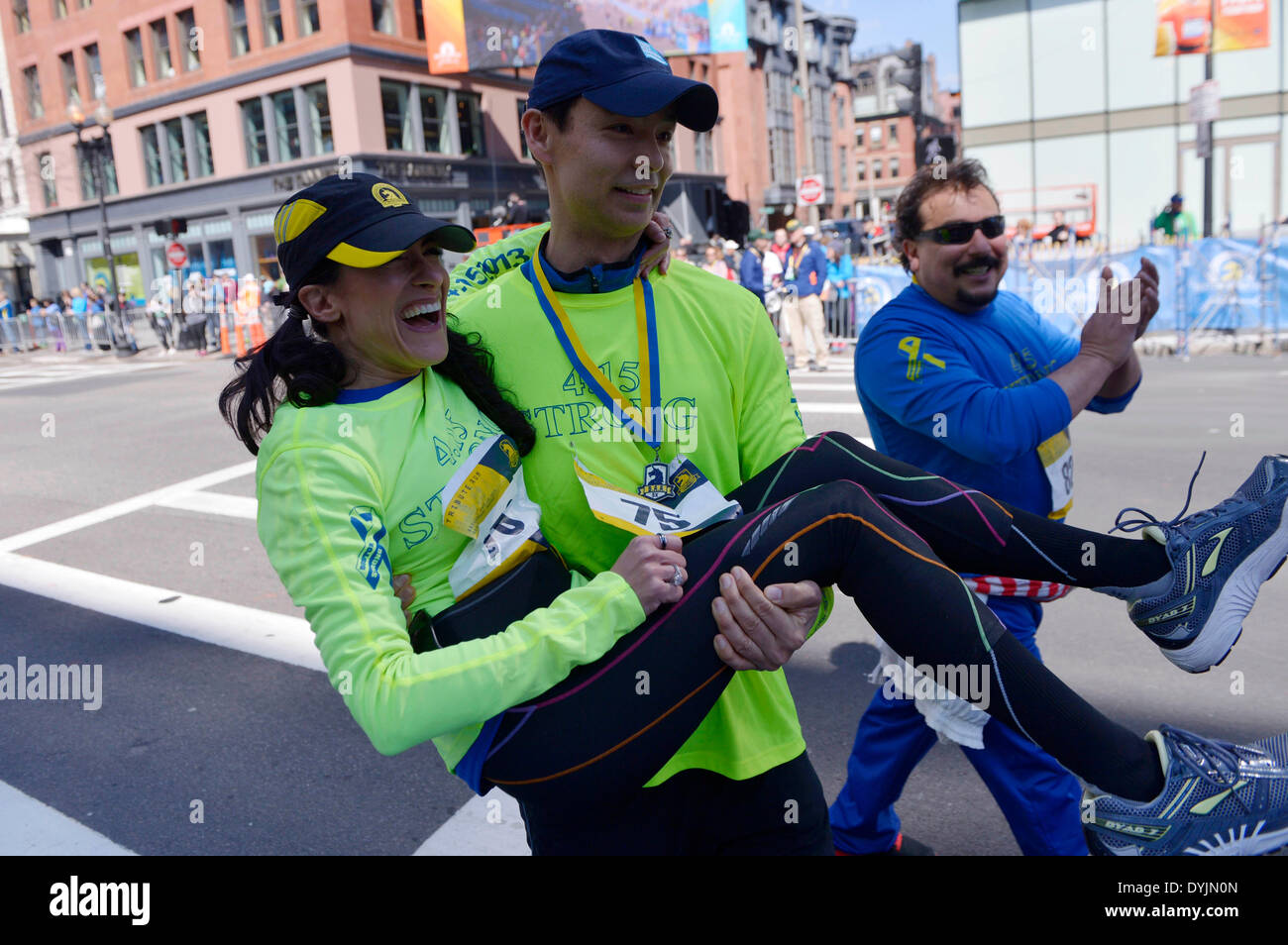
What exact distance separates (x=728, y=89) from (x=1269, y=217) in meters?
32.0

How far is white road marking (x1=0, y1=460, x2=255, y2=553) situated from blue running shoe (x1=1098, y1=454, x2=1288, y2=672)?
26.4 ft

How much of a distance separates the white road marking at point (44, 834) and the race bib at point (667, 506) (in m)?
2.55

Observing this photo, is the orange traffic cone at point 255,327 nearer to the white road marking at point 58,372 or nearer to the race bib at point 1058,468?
the white road marking at point 58,372

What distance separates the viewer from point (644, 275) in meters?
2.28

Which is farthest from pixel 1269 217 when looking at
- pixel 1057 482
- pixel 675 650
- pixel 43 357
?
pixel 43 357

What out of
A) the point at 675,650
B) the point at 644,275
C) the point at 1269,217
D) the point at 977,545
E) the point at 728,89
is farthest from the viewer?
the point at 728,89

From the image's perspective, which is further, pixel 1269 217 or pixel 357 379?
pixel 1269 217

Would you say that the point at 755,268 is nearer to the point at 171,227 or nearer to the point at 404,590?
the point at 404,590

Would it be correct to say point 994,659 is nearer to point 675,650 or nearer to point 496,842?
point 675,650

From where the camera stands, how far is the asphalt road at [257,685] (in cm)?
358

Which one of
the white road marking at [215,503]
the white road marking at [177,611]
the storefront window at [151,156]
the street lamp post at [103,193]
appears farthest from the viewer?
the storefront window at [151,156]

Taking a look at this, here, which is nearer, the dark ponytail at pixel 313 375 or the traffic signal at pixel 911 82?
the dark ponytail at pixel 313 375

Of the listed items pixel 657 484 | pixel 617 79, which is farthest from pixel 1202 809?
pixel 617 79

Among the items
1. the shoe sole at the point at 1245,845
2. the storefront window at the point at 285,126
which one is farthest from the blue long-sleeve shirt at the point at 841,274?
the storefront window at the point at 285,126
